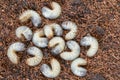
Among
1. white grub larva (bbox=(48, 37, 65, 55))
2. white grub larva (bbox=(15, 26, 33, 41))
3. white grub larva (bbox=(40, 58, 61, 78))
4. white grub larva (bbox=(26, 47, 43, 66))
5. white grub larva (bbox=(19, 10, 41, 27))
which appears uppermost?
white grub larva (bbox=(19, 10, 41, 27))

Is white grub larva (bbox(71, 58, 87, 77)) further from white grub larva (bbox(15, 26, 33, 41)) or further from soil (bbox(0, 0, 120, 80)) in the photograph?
white grub larva (bbox(15, 26, 33, 41))

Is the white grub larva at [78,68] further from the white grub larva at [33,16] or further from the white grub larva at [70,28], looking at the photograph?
the white grub larva at [33,16]

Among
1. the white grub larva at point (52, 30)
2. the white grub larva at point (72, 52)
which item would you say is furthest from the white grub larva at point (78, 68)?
the white grub larva at point (52, 30)

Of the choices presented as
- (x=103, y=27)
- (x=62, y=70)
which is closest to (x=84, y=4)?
(x=103, y=27)

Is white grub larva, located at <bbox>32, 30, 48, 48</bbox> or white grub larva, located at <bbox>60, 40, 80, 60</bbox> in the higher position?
white grub larva, located at <bbox>32, 30, 48, 48</bbox>

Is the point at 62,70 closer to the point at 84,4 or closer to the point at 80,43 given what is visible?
the point at 80,43

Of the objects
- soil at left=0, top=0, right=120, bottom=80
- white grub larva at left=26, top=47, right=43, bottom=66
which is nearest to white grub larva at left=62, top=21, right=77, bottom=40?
soil at left=0, top=0, right=120, bottom=80
